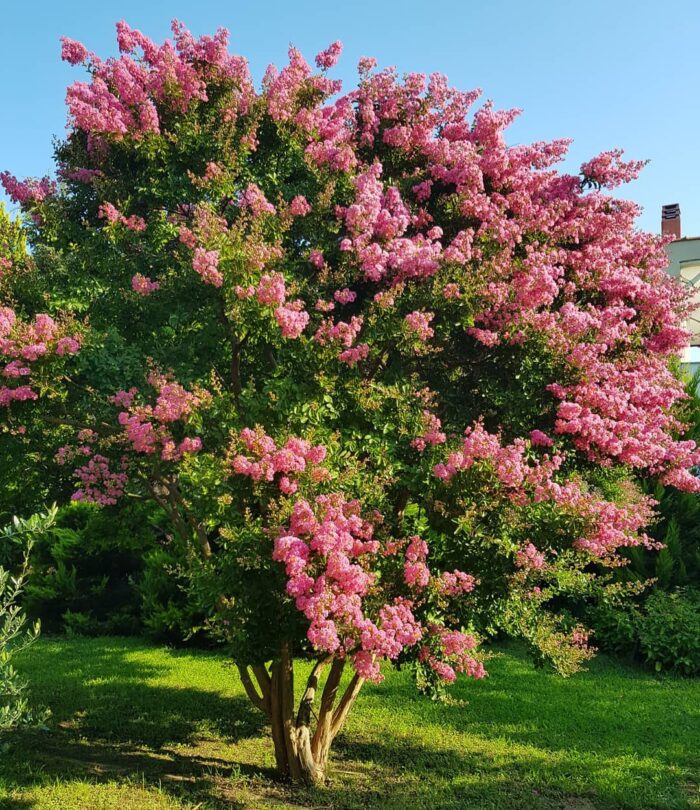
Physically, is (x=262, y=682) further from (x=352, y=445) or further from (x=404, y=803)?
(x=352, y=445)

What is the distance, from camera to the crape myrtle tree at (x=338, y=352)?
5.77 m

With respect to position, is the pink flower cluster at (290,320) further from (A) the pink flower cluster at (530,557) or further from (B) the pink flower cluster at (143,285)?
(A) the pink flower cluster at (530,557)

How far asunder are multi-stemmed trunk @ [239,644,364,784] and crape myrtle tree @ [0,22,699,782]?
0.03 metres

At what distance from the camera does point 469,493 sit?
19.3 feet

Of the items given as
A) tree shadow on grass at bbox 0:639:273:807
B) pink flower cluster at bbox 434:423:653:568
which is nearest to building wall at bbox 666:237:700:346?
tree shadow on grass at bbox 0:639:273:807

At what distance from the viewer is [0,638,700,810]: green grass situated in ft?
22.9

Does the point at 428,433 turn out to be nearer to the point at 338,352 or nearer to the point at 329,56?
the point at 338,352

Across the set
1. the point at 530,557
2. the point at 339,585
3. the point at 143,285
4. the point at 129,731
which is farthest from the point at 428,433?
the point at 129,731

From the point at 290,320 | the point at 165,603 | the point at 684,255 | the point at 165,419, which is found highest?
the point at 684,255

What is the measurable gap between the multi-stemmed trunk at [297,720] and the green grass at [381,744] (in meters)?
0.24

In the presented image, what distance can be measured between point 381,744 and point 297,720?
1676 mm

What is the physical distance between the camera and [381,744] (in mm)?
8547

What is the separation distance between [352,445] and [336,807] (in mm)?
3480

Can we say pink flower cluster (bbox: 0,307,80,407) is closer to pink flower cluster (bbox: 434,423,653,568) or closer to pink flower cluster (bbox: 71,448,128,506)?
pink flower cluster (bbox: 71,448,128,506)
